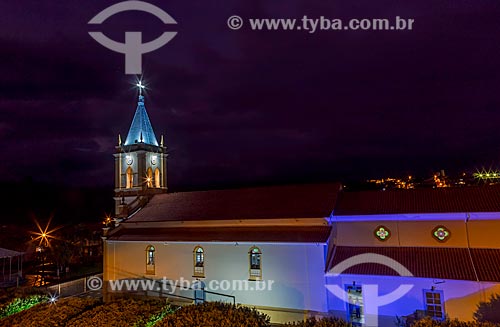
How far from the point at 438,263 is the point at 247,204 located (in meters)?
12.6

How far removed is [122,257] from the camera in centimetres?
2617

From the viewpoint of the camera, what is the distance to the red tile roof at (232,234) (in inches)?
800

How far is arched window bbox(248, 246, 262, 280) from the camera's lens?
20894 millimetres

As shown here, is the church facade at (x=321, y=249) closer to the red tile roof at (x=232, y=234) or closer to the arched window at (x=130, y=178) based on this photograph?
the red tile roof at (x=232, y=234)

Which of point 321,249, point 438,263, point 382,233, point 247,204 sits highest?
point 247,204

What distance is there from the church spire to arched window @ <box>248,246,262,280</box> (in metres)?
17.4

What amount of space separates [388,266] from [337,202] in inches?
217

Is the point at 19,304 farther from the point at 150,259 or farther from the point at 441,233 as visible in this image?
the point at 441,233

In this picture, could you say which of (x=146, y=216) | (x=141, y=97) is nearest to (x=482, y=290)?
(x=146, y=216)

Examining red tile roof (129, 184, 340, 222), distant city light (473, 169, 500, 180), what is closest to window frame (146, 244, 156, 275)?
red tile roof (129, 184, 340, 222)

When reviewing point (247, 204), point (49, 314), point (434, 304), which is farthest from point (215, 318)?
point (247, 204)

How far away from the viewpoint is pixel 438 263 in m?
17.9

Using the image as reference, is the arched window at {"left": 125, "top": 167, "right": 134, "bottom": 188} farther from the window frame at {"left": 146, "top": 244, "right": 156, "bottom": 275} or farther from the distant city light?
the distant city light

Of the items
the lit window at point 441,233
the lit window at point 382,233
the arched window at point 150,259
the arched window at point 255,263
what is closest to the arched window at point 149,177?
the arched window at point 150,259
